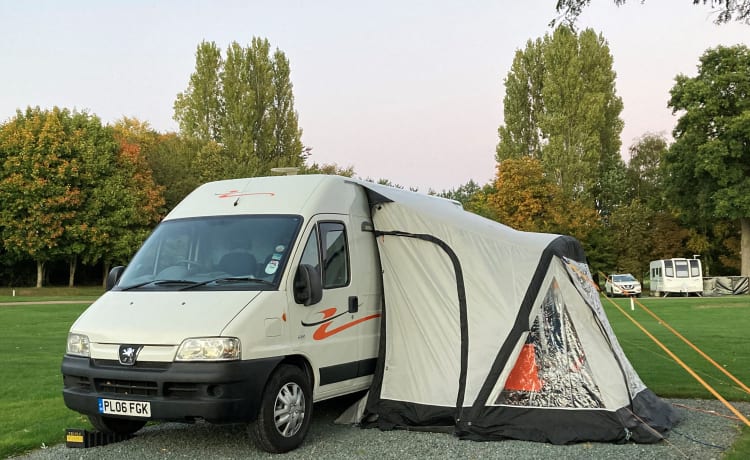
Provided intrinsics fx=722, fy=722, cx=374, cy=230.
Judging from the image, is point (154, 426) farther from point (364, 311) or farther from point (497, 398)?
point (497, 398)

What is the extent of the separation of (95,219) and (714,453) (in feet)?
141

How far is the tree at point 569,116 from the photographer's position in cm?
5291

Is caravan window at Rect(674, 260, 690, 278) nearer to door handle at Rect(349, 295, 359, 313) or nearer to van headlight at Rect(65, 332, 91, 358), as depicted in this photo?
door handle at Rect(349, 295, 359, 313)

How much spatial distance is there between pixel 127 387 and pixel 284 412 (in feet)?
4.65

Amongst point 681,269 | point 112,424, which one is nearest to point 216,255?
point 112,424

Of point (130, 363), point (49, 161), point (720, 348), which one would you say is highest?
point (49, 161)

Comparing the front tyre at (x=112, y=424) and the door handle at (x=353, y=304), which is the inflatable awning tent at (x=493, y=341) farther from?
the front tyre at (x=112, y=424)

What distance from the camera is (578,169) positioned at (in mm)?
52719

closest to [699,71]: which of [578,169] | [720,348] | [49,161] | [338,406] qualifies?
[578,169]

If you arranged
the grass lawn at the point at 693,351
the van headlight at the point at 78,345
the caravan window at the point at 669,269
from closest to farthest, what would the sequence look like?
the van headlight at the point at 78,345 < the grass lawn at the point at 693,351 < the caravan window at the point at 669,269

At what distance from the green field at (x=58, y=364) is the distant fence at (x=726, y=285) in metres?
22.6

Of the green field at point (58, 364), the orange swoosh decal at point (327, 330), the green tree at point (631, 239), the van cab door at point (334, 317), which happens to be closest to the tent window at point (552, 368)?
the green field at point (58, 364)

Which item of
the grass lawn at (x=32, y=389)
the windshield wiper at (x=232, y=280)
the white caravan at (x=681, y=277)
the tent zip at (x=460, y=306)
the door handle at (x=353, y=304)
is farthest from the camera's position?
the white caravan at (x=681, y=277)

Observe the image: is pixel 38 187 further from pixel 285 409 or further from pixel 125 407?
pixel 285 409
